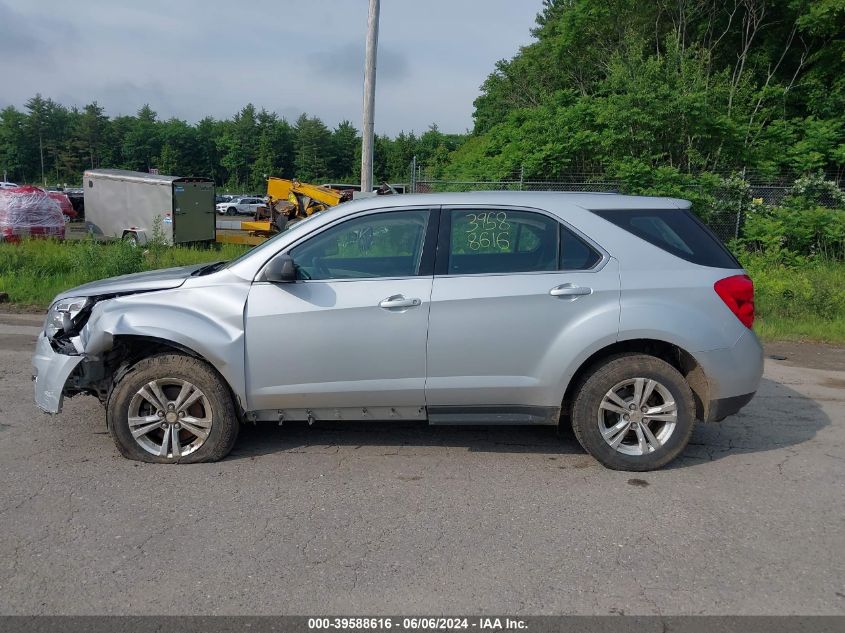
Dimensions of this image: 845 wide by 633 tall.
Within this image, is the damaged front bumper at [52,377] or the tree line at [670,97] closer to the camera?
the damaged front bumper at [52,377]

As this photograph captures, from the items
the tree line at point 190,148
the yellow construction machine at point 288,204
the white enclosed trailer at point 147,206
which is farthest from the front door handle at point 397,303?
the tree line at point 190,148

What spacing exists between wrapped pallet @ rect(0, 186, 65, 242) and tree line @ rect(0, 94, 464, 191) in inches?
2093

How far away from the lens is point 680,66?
816 inches

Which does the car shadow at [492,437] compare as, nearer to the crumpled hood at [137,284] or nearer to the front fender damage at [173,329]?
the front fender damage at [173,329]

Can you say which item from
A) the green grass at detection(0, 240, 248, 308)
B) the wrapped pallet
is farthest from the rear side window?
the wrapped pallet

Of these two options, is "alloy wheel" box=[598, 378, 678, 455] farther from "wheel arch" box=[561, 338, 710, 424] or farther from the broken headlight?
the broken headlight

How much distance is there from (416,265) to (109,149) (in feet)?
269

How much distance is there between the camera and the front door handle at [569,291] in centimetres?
455

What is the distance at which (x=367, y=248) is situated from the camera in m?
4.92

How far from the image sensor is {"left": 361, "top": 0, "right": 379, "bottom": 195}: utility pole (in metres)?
12.1

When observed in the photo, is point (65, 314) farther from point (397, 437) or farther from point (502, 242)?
point (502, 242)

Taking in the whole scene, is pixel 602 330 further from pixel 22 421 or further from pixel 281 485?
pixel 22 421

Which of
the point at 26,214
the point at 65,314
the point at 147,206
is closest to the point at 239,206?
the point at 147,206

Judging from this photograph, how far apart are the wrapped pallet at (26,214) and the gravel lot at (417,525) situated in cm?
1521
